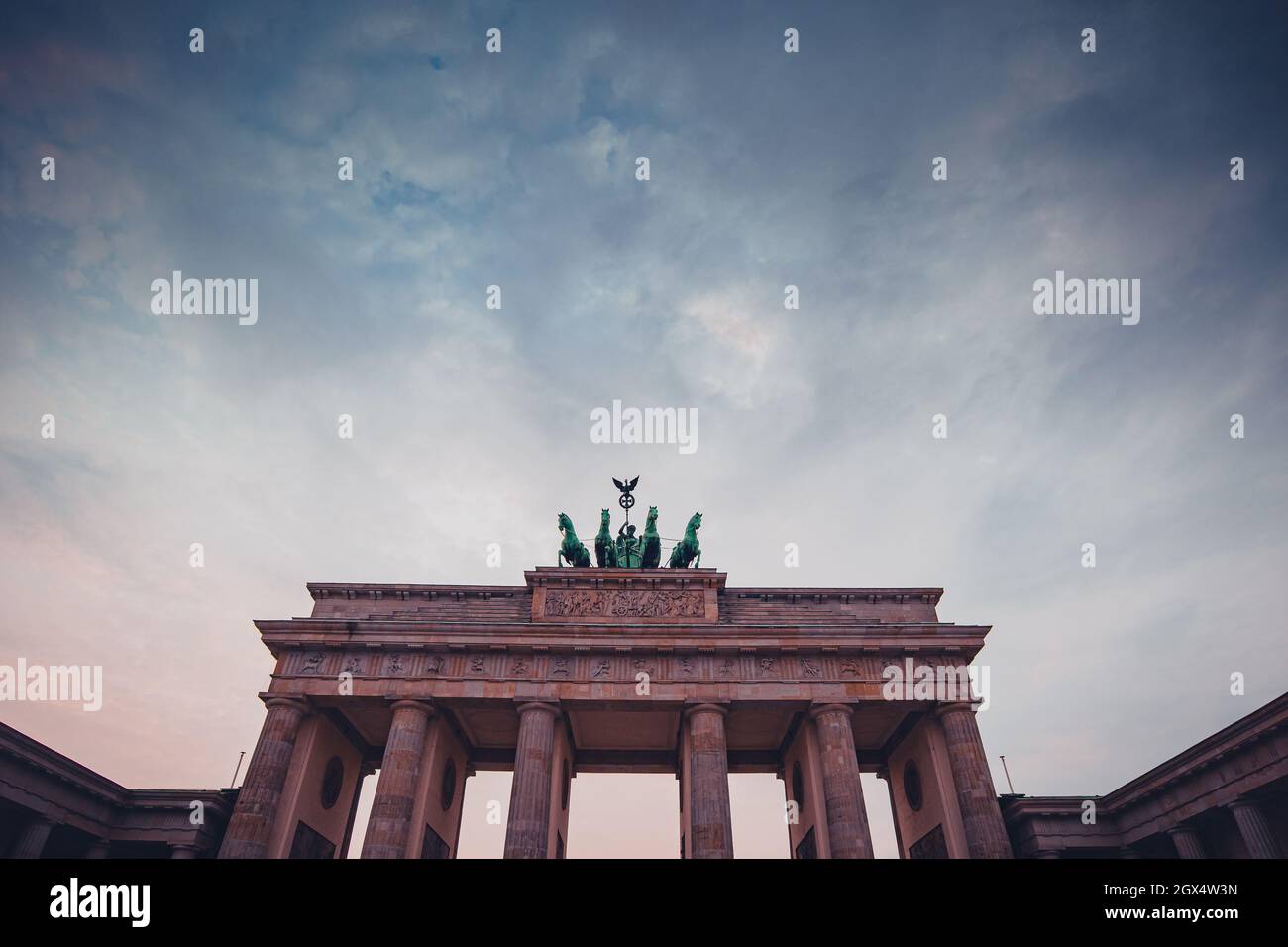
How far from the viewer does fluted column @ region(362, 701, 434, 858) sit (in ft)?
82.5

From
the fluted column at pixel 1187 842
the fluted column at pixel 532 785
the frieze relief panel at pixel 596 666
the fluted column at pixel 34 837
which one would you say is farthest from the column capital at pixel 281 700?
the fluted column at pixel 1187 842

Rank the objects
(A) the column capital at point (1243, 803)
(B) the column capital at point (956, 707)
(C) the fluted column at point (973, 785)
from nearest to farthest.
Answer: (A) the column capital at point (1243, 803) < (C) the fluted column at point (973, 785) < (B) the column capital at point (956, 707)

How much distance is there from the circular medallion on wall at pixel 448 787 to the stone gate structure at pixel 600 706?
15cm

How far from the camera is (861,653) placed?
29.2 metres

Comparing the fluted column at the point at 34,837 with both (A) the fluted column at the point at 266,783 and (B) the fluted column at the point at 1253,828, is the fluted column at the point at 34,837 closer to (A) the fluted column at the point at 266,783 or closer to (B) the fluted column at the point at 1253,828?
(A) the fluted column at the point at 266,783

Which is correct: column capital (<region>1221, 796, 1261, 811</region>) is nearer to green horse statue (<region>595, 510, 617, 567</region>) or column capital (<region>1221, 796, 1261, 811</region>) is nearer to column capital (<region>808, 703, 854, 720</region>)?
column capital (<region>808, 703, 854, 720</region>)

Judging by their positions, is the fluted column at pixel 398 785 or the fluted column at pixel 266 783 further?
the fluted column at pixel 398 785

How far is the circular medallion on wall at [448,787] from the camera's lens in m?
30.4

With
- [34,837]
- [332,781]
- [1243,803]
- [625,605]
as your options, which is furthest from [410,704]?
[1243,803]

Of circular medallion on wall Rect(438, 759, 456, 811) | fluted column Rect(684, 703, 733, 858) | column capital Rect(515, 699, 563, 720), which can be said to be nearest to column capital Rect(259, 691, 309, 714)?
circular medallion on wall Rect(438, 759, 456, 811)

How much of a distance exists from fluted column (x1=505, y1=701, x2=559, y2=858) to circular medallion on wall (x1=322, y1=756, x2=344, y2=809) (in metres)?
9.56

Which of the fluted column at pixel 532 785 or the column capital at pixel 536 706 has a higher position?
the column capital at pixel 536 706
